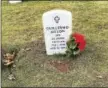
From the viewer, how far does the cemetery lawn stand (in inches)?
244

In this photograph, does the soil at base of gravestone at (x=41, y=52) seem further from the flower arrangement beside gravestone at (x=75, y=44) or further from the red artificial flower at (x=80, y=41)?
the red artificial flower at (x=80, y=41)

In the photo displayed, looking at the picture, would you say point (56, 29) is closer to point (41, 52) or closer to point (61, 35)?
point (61, 35)

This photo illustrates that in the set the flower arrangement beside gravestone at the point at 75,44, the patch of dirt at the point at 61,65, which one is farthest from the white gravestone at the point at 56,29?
the patch of dirt at the point at 61,65

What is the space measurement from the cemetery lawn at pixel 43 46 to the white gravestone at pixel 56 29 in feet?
0.60

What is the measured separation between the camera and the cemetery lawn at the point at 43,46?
20.4 feet

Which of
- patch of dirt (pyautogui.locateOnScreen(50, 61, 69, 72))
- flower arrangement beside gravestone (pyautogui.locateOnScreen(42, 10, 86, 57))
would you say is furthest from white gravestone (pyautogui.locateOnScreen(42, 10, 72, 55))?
patch of dirt (pyautogui.locateOnScreen(50, 61, 69, 72))

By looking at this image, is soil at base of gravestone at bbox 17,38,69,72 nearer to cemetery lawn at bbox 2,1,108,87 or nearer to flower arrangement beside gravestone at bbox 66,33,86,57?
cemetery lawn at bbox 2,1,108,87

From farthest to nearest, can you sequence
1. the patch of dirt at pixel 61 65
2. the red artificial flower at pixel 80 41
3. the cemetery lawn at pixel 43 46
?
the red artificial flower at pixel 80 41, the patch of dirt at pixel 61 65, the cemetery lawn at pixel 43 46

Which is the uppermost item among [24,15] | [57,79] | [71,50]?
[24,15]

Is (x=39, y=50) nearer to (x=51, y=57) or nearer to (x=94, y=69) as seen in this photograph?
(x=51, y=57)

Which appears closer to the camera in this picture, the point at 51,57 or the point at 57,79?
the point at 57,79

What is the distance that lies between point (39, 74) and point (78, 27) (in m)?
1.87

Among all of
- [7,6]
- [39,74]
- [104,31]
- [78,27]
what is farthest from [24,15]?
[39,74]

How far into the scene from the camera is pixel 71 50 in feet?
21.7
